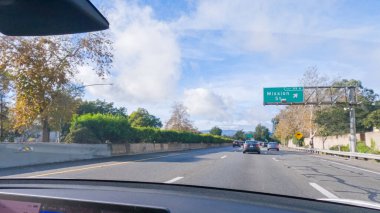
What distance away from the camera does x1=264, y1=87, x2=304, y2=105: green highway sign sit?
45500 millimetres

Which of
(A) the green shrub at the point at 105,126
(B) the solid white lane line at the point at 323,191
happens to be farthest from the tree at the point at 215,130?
(B) the solid white lane line at the point at 323,191

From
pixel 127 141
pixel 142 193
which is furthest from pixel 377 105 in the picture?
pixel 142 193

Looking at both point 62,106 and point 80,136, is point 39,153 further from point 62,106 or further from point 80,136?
point 62,106

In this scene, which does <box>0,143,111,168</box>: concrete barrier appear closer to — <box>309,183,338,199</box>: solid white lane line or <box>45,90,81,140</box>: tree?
<box>45,90,81,140</box>: tree

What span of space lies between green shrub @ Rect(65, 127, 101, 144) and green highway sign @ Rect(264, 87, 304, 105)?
2012 cm

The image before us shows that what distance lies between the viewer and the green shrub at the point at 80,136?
3269 cm

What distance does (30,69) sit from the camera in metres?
32.5

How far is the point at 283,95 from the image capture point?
45.8 metres

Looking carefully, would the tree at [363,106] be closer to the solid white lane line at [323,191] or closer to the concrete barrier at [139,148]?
the concrete barrier at [139,148]

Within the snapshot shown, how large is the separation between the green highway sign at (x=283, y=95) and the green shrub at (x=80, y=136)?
2012 centimetres

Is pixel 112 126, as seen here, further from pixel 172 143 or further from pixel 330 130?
pixel 330 130

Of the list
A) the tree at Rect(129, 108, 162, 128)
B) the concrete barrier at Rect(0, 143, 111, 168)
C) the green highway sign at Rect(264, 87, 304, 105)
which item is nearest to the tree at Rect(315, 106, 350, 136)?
the green highway sign at Rect(264, 87, 304, 105)

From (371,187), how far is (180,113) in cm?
8274

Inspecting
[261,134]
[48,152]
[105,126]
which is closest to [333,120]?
[105,126]
